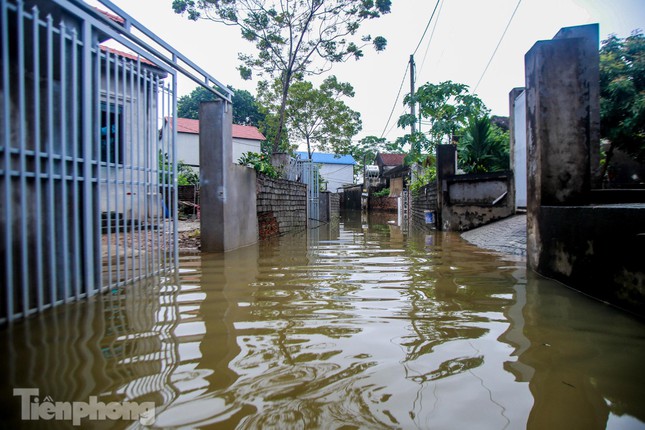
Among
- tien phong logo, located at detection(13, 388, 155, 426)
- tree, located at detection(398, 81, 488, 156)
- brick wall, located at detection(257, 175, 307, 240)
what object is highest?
tree, located at detection(398, 81, 488, 156)

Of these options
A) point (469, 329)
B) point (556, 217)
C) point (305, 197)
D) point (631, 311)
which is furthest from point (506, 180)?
point (469, 329)

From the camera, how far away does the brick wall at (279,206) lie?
8.62 m

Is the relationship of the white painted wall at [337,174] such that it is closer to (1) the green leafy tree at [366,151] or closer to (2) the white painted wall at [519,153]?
(1) the green leafy tree at [366,151]

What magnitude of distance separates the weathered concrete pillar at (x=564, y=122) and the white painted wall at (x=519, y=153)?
242 inches

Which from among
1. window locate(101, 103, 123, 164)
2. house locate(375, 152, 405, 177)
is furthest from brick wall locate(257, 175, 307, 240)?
house locate(375, 152, 405, 177)

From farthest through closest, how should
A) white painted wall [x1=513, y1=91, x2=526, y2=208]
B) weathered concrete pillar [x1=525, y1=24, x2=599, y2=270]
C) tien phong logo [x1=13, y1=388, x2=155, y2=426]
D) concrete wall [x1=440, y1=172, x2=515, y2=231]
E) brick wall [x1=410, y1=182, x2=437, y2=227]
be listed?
1. brick wall [x1=410, y1=182, x2=437, y2=227]
2. concrete wall [x1=440, y1=172, x2=515, y2=231]
3. white painted wall [x1=513, y1=91, x2=526, y2=208]
4. weathered concrete pillar [x1=525, y1=24, x2=599, y2=270]
5. tien phong logo [x1=13, y1=388, x2=155, y2=426]

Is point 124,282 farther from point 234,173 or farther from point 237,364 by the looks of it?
point 234,173

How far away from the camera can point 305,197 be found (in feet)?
45.0

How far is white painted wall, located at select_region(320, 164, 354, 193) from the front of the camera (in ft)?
166

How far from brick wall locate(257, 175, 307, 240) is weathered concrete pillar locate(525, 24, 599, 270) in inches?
213

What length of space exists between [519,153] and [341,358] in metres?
9.79

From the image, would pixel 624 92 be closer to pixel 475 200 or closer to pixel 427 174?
pixel 475 200

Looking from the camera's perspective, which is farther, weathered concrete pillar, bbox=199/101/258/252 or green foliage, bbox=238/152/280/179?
green foliage, bbox=238/152/280/179

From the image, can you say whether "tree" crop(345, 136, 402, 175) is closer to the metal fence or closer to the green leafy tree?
the green leafy tree
